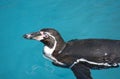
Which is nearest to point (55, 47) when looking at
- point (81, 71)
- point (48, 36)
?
point (48, 36)

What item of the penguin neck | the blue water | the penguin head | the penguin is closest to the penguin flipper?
the penguin

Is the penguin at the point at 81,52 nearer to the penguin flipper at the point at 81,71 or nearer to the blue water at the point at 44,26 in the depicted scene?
the penguin flipper at the point at 81,71

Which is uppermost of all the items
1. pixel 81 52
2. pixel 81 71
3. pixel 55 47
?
pixel 55 47

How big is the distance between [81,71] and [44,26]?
2448mm

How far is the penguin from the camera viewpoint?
13.0 feet

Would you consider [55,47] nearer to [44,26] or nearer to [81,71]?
[81,71]

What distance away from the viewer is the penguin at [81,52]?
3.95 meters

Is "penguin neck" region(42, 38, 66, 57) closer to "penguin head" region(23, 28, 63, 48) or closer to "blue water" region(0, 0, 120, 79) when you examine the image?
"penguin head" region(23, 28, 63, 48)

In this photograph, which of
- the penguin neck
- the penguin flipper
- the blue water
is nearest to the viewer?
the penguin flipper

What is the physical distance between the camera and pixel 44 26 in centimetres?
623

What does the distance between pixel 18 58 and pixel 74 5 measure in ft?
5.81

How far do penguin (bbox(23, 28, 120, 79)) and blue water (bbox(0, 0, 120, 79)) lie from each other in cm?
62

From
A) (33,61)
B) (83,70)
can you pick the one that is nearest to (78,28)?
(33,61)

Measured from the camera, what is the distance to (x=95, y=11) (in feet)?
19.9
